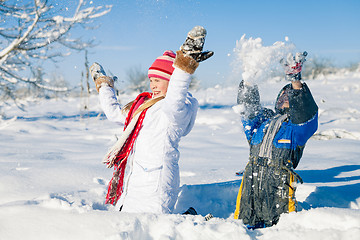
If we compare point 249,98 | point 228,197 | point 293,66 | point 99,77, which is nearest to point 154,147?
point 249,98

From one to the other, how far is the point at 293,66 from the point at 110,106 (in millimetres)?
1326

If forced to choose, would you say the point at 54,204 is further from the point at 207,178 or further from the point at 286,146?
the point at 207,178

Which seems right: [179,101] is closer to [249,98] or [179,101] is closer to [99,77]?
[249,98]

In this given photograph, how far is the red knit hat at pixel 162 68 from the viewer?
194 cm

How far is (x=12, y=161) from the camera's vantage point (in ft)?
11.4

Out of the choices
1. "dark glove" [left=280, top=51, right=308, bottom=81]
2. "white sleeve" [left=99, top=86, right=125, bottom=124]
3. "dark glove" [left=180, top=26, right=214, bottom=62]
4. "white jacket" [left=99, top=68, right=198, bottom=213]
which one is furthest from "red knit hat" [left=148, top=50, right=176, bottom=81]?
"dark glove" [left=280, top=51, right=308, bottom=81]

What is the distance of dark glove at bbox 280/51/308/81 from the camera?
6.09 feet

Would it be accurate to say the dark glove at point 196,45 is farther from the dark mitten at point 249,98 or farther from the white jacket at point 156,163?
the dark mitten at point 249,98

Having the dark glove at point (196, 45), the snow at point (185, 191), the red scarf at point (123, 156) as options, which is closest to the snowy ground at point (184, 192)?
the snow at point (185, 191)

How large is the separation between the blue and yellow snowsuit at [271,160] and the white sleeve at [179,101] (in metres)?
0.49

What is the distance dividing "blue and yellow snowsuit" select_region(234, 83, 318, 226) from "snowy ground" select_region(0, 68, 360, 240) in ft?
0.60

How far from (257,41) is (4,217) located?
183 cm

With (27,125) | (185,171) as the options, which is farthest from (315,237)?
(27,125)

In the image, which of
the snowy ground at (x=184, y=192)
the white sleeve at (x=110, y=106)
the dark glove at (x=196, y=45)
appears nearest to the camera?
the snowy ground at (x=184, y=192)
